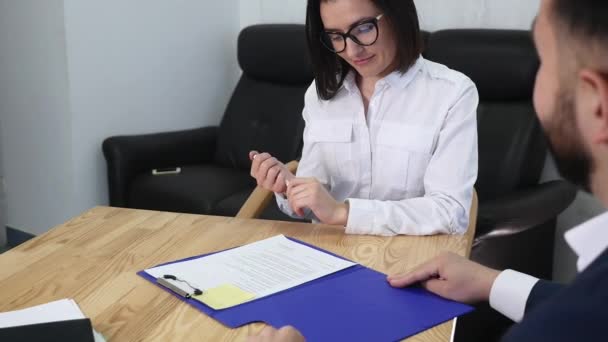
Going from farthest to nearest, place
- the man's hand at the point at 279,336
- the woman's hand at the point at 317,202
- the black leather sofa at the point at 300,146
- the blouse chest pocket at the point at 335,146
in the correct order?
1. the black leather sofa at the point at 300,146
2. the blouse chest pocket at the point at 335,146
3. the woman's hand at the point at 317,202
4. the man's hand at the point at 279,336

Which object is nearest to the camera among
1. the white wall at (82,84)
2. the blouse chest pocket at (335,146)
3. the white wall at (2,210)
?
the blouse chest pocket at (335,146)

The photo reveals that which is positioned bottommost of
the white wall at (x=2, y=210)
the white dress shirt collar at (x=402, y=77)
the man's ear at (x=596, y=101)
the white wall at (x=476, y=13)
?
the white wall at (x=2, y=210)

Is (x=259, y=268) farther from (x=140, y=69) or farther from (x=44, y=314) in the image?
(x=140, y=69)

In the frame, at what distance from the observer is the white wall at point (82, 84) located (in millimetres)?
3078

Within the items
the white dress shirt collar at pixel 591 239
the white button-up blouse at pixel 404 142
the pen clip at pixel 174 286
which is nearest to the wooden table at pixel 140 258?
the pen clip at pixel 174 286

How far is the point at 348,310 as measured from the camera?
111 cm

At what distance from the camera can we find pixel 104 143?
3164 millimetres

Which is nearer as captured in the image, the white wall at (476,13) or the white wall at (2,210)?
the white wall at (476,13)

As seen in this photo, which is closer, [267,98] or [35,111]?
[35,111]

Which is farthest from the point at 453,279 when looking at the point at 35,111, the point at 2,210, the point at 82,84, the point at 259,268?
the point at 2,210

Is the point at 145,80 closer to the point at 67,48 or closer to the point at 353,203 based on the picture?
the point at 67,48

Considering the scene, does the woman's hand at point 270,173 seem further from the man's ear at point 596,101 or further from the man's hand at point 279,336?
the man's ear at point 596,101

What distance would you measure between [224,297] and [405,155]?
0.76 metres

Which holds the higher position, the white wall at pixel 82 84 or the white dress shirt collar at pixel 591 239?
the white dress shirt collar at pixel 591 239
